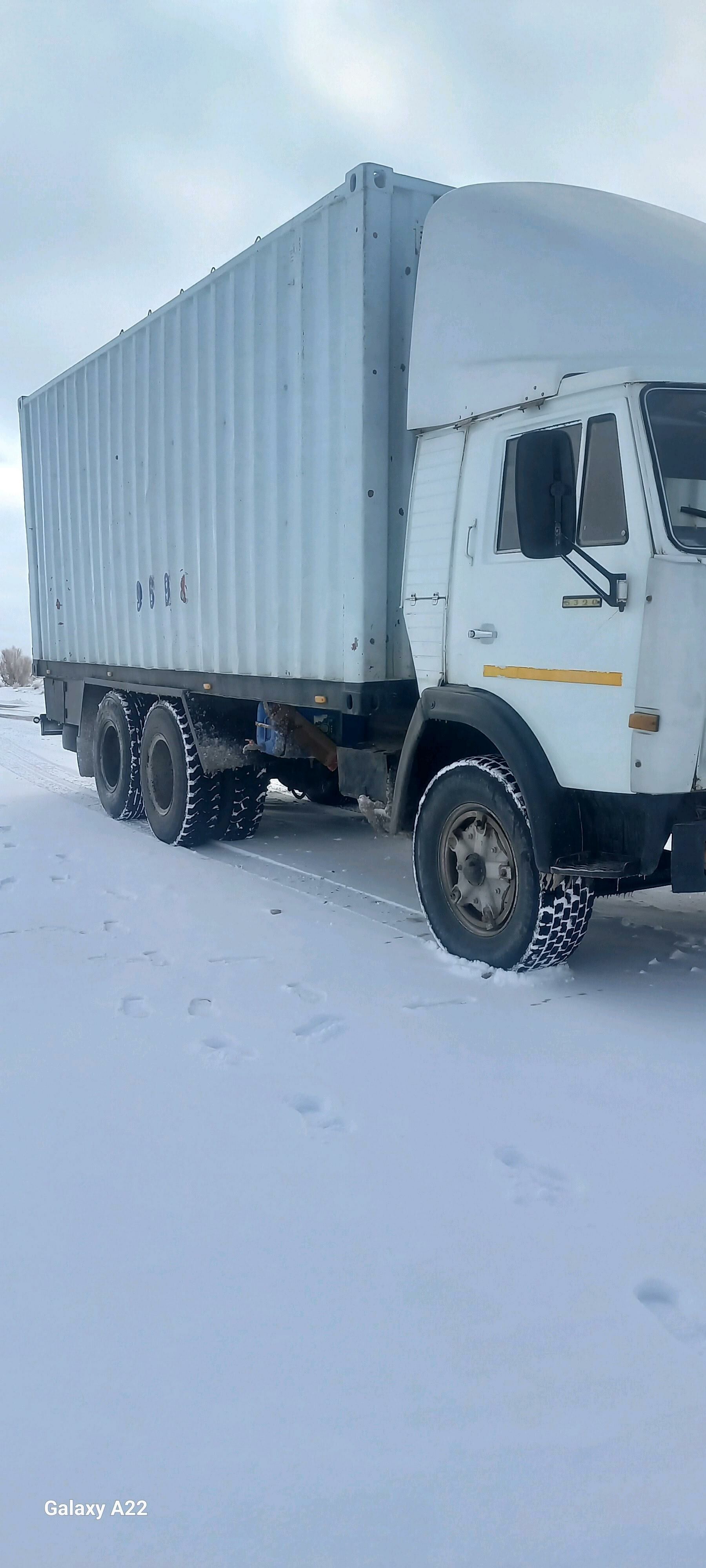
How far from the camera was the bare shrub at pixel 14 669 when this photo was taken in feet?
103

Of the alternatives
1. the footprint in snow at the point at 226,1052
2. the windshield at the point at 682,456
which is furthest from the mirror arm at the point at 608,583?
the footprint in snow at the point at 226,1052

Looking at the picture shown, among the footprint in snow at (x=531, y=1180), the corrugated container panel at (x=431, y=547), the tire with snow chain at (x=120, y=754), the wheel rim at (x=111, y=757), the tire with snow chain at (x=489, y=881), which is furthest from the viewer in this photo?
the wheel rim at (x=111, y=757)

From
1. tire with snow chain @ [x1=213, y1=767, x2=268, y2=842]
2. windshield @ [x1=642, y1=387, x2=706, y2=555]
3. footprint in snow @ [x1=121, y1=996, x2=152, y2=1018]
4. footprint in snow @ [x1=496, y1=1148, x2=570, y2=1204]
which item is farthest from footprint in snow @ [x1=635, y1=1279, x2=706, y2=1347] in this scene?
tire with snow chain @ [x1=213, y1=767, x2=268, y2=842]

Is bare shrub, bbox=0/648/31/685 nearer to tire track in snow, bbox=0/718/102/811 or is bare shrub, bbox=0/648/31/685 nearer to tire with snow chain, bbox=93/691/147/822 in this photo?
tire track in snow, bbox=0/718/102/811

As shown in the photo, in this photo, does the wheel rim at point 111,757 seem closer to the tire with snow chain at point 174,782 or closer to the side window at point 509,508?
the tire with snow chain at point 174,782

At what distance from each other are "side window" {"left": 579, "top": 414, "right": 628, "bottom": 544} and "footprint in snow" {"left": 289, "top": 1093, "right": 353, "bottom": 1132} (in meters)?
2.42

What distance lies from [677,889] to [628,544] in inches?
55.5

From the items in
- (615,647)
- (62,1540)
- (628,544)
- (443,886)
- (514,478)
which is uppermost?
(514,478)

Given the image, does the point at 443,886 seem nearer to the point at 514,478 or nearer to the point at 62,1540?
the point at 514,478

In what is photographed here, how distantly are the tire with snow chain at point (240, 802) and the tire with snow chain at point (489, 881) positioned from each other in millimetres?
2808

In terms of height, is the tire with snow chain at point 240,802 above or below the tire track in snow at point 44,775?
above

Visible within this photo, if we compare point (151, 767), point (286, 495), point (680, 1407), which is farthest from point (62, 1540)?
point (151, 767)

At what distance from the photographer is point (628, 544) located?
410cm

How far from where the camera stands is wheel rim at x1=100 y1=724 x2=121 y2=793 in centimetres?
928
